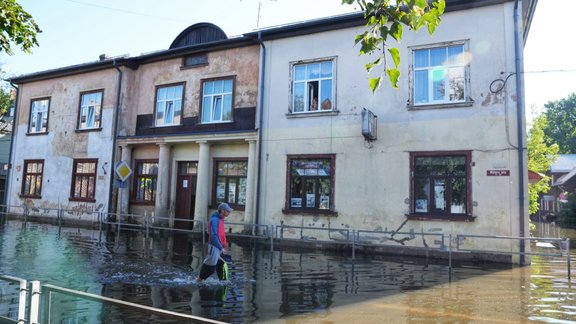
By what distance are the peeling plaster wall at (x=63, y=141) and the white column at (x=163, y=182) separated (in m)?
3.22

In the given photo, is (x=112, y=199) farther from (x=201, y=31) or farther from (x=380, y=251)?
(x=380, y=251)

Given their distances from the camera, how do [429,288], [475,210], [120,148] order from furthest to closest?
1. [120,148]
2. [475,210]
3. [429,288]

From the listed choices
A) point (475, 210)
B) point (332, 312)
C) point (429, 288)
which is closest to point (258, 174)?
point (475, 210)

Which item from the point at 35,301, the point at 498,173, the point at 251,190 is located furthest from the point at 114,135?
the point at 35,301

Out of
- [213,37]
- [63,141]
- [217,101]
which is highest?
[213,37]

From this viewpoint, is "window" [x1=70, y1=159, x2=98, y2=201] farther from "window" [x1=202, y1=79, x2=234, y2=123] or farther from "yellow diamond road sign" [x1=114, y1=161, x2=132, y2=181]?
"yellow diamond road sign" [x1=114, y1=161, x2=132, y2=181]

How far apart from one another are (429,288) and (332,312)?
2976 mm

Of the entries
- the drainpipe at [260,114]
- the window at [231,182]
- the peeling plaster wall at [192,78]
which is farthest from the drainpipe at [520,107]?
the window at [231,182]

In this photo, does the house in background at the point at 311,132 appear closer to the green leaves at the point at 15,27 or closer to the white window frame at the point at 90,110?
the white window frame at the point at 90,110

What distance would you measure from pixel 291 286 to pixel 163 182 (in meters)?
12.1

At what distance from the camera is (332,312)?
260 inches

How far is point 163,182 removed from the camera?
19266 millimetres

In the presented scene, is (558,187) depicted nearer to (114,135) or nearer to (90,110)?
(114,135)

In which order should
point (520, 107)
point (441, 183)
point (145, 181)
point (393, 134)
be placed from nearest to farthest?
point (520, 107)
point (441, 183)
point (393, 134)
point (145, 181)
